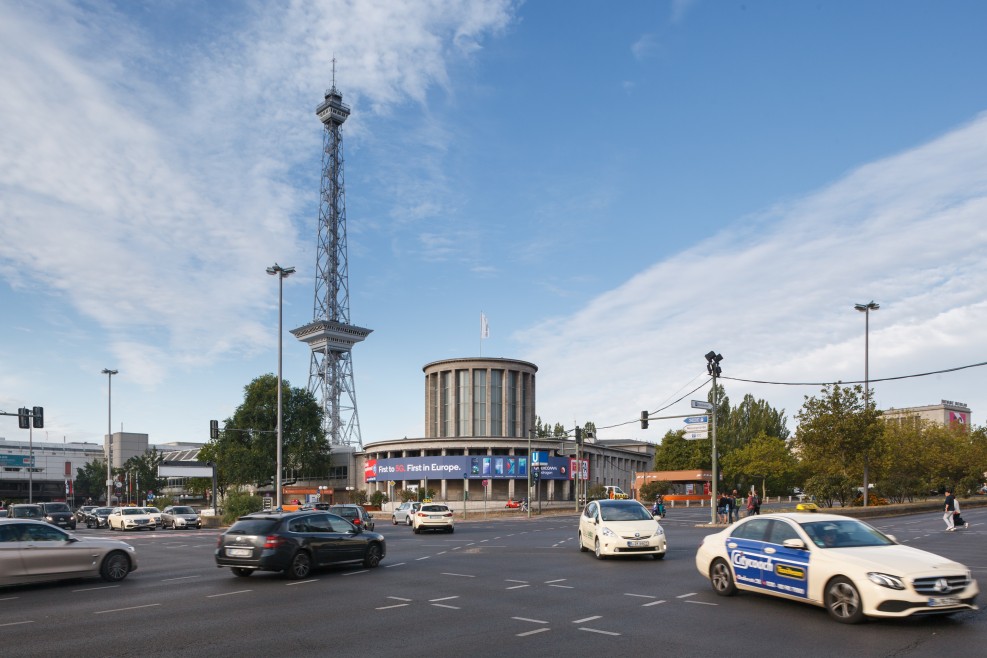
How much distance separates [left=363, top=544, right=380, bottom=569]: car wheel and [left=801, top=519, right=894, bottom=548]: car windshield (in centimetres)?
1127

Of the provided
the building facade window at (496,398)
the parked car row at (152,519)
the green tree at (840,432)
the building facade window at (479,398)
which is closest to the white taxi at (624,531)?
the green tree at (840,432)

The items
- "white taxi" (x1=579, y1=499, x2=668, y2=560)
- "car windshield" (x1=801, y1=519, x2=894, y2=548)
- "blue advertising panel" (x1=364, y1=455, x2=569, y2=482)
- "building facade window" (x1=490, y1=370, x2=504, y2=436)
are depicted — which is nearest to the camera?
"car windshield" (x1=801, y1=519, x2=894, y2=548)

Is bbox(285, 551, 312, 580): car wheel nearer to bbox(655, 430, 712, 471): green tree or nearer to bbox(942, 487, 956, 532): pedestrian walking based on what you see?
bbox(942, 487, 956, 532): pedestrian walking

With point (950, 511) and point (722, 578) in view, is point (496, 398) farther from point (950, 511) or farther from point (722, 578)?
point (722, 578)

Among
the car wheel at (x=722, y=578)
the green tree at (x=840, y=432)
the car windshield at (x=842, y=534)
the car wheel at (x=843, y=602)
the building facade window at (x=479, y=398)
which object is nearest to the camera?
the car wheel at (x=843, y=602)

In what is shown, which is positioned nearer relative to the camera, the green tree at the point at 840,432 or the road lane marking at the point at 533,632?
the road lane marking at the point at 533,632

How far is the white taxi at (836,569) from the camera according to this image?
415 inches

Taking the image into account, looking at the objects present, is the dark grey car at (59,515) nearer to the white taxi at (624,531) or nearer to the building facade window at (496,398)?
the white taxi at (624,531)

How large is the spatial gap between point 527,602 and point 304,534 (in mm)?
6613

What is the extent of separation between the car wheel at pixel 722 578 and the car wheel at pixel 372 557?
9.20 metres

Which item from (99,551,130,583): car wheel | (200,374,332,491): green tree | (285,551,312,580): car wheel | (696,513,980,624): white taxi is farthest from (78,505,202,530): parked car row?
(696,513,980,624): white taxi

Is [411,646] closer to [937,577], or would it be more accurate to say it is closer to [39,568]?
[937,577]

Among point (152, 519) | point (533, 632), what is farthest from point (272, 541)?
point (152, 519)

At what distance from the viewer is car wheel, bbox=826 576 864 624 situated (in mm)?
10938
